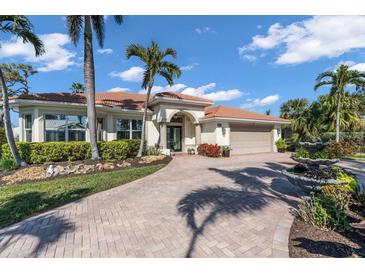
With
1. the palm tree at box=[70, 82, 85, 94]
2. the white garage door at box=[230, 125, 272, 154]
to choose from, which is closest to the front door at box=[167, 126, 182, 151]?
the white garage door at box=[230, 125, 272, 154]

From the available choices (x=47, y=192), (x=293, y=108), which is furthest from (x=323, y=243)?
(x=293, y=108)

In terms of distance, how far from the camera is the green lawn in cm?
546

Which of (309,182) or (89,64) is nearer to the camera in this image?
(309,182)

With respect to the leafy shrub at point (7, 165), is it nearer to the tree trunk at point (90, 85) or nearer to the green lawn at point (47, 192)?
the green lawn at point (47, 192)

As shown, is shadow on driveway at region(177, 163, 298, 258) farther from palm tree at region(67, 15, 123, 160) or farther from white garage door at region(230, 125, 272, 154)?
white garage door at region(230, 125, 272, 154)

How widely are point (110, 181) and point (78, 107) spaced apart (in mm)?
7636

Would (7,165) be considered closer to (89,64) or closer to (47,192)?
(47,192)

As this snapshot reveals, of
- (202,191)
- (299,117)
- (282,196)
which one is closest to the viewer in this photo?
(282,196)

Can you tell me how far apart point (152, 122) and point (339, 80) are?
647 inches

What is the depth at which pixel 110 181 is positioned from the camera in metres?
8.39

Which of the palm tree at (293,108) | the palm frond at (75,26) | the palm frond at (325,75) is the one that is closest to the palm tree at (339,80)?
the palm frond at (325,75)

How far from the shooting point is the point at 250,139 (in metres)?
19.7
